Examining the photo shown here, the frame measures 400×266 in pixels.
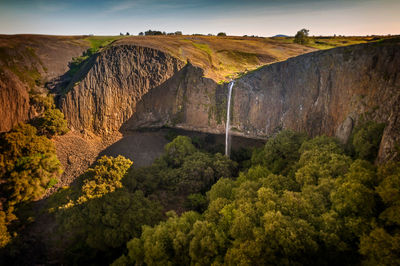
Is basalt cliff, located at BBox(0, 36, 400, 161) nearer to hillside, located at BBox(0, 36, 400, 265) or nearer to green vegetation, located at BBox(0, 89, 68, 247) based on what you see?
hillside, located at BBox(0, 36, 400, 265)

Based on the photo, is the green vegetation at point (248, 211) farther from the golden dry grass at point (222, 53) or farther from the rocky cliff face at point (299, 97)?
the golden dry grass at point (222, 53)

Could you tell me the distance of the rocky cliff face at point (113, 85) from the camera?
102 ft

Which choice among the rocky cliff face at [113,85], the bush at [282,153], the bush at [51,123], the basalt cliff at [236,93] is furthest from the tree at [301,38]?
the bush at [51,123]

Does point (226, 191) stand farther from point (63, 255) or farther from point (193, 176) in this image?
point (63, 255)

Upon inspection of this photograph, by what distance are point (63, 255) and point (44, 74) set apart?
27738mm

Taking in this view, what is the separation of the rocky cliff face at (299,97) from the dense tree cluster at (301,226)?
8.97ft

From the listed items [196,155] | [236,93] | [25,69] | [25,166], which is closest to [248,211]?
[196,155]

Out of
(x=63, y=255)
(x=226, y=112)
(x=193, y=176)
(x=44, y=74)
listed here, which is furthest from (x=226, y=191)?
(x=44, y=74)

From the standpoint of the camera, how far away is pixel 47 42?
38312mm

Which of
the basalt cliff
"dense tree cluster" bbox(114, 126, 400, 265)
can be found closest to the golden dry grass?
the basalt cliff

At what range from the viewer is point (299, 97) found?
81.3 feet

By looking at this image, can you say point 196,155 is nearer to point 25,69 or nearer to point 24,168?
point 24,168

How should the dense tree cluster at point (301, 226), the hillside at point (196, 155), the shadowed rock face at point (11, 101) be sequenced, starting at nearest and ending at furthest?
the dense tree cluster at point (301, 226)
the hillside at point (196, 155)
the shadowed rock face at point (11, 101)

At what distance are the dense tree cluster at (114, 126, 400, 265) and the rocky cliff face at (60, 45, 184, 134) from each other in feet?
77.1
